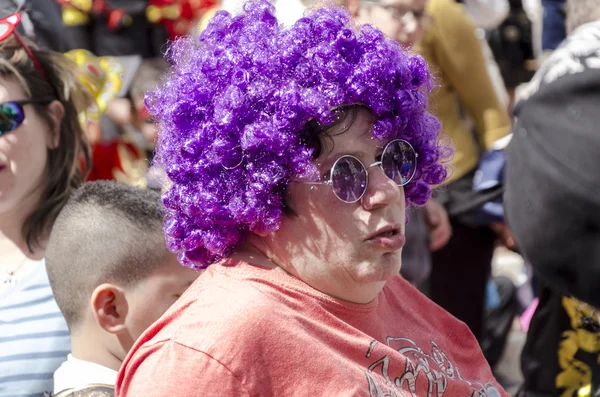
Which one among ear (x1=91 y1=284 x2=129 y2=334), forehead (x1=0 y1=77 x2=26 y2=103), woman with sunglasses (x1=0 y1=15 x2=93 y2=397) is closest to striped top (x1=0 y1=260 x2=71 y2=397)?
woman with sunglasses (x1=0 y1=15 x2=93 y2=397)

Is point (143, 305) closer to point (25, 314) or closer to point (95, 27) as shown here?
point (25, 314)

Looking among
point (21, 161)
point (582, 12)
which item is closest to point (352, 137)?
point (582, 12)

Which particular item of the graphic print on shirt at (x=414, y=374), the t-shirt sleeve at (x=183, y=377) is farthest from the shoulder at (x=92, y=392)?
the graphic print on shirt at (x=414, y=374)

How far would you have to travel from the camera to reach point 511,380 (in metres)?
4.81

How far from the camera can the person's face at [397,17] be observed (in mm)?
3551

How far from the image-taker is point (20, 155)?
2.76 metres

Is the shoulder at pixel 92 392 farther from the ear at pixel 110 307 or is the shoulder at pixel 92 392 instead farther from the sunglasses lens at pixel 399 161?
the sunglasses lens at pixel 399 161

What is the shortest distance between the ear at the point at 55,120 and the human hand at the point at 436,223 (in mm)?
1613

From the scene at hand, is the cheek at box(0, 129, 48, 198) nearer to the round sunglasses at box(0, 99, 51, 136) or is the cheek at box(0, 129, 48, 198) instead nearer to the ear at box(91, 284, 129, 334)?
the round sunglasses at box(0, 99, 51, 136)

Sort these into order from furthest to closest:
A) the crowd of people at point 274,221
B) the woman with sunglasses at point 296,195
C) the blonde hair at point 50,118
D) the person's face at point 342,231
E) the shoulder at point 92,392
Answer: the blonde hair at point 50,118 < the shoulder at point 92,392 < the person's face at point 342,231 < the woman with sunglasses at point 296,195 < the crowd of people at point 274,221

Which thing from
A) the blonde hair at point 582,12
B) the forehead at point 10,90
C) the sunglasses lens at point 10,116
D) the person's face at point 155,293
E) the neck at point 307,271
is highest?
the blonde hair at point 582,12

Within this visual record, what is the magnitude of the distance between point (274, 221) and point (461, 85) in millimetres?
2417

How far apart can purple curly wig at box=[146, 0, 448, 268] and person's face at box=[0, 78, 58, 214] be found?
38.4 inches

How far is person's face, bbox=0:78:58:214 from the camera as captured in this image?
273 cm
